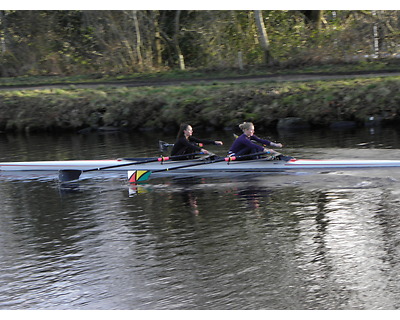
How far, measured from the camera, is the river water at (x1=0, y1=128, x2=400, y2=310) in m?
7.78

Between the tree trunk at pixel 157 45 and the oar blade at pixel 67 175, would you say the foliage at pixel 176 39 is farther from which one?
the oar blade at pixel 67 175

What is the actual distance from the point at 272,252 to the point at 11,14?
113 feet

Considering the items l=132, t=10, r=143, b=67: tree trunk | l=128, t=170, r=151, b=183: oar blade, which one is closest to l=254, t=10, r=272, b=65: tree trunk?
l=132, t=10, r=143, b=67: tree trunk

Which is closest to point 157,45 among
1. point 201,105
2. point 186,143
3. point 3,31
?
point 3,31

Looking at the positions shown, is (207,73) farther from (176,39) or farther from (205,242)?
(205,242)

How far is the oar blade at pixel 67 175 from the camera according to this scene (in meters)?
15.1

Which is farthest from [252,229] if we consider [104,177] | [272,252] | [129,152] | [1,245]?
[129,152]

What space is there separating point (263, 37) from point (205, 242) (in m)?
24.8

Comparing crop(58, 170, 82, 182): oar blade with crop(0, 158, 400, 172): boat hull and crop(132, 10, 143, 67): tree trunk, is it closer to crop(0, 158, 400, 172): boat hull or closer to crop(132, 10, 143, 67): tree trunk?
crop(0, 158, 400, 172): boat hull

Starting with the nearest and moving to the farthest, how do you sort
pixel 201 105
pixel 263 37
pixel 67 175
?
pixel 67 175 → pixel 201 105 → pixel 263 37

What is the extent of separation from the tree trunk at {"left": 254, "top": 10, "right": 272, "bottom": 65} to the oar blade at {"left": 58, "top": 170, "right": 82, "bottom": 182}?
1966cm

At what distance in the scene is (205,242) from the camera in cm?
991

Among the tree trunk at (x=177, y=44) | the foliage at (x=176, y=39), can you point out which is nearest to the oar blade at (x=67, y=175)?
the foliage at (x=176, y=39)

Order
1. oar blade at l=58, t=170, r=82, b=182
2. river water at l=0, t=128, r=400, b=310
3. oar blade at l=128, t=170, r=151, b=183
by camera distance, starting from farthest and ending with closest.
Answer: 1. oar blade at l=58, t=170, r=82, b=182
2. oar blade at l=128, t=170, r=151, b=183
3. river water at l=0, t=128, r=400, b=310
